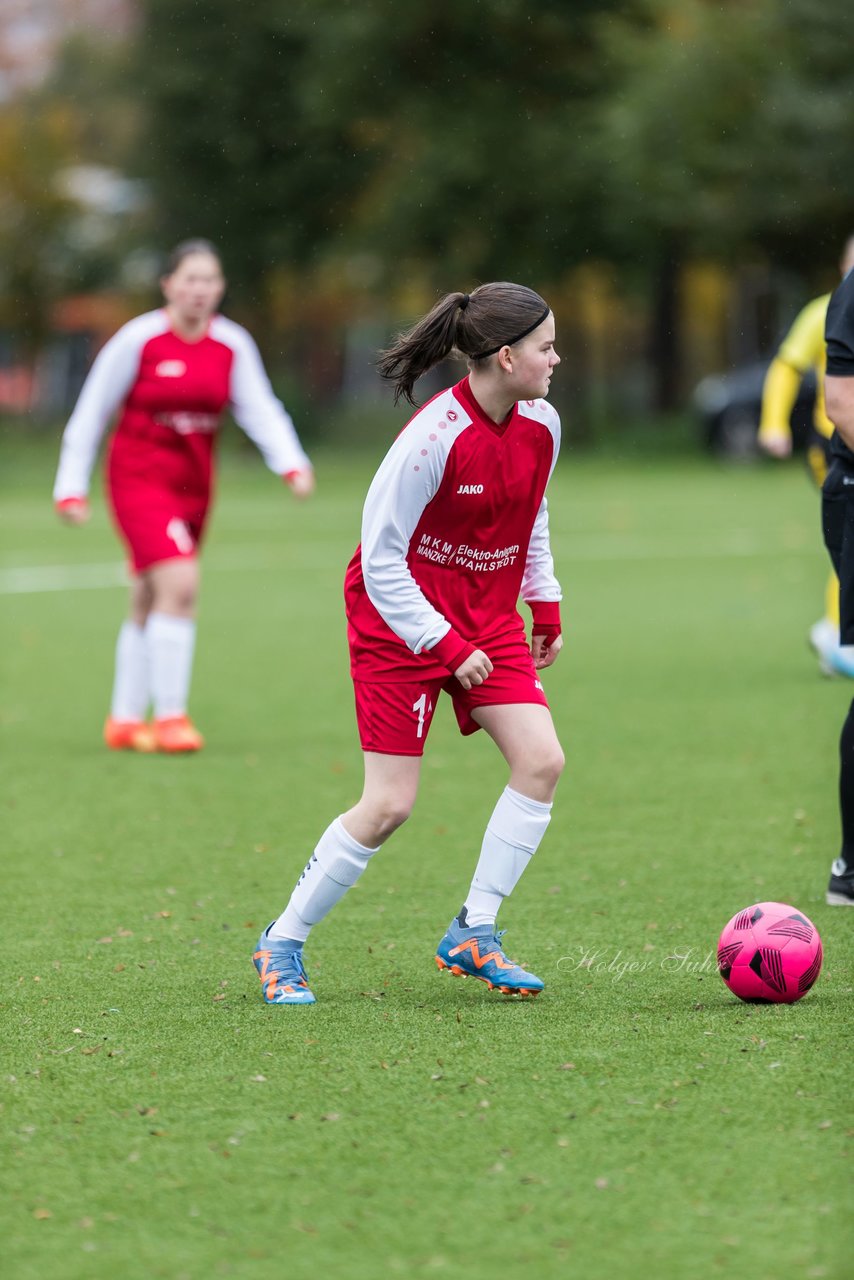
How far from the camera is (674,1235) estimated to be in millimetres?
3469

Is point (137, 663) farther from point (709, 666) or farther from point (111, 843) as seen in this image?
point (709, 666)

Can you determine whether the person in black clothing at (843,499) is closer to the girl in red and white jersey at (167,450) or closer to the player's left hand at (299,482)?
the player's left hand at (299,482)

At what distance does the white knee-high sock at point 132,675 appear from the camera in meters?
9.69

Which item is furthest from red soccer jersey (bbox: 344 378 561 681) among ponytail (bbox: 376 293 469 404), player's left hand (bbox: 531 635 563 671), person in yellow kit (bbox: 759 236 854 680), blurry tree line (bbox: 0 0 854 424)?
blurry tree line (bbox: 0 0 854 424)

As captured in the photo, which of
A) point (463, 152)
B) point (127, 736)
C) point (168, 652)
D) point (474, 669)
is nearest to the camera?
point (474, 669)

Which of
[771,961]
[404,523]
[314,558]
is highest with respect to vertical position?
[404,523]

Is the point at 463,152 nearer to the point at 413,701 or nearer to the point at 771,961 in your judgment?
the point at 413,701

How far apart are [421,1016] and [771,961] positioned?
3.02 feet

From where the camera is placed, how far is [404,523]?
487cm

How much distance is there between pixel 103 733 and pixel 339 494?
19425 millimetres

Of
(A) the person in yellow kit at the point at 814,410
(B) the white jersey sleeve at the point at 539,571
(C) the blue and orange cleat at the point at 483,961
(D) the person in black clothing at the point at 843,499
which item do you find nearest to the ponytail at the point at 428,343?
(B) the white jersey sleeve at the point at 539,571

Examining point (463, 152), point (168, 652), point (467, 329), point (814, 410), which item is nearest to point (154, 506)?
point (168, 652)

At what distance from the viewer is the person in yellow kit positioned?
34.5ft

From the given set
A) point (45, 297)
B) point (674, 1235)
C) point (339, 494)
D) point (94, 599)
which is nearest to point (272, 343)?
point (45, 297)
